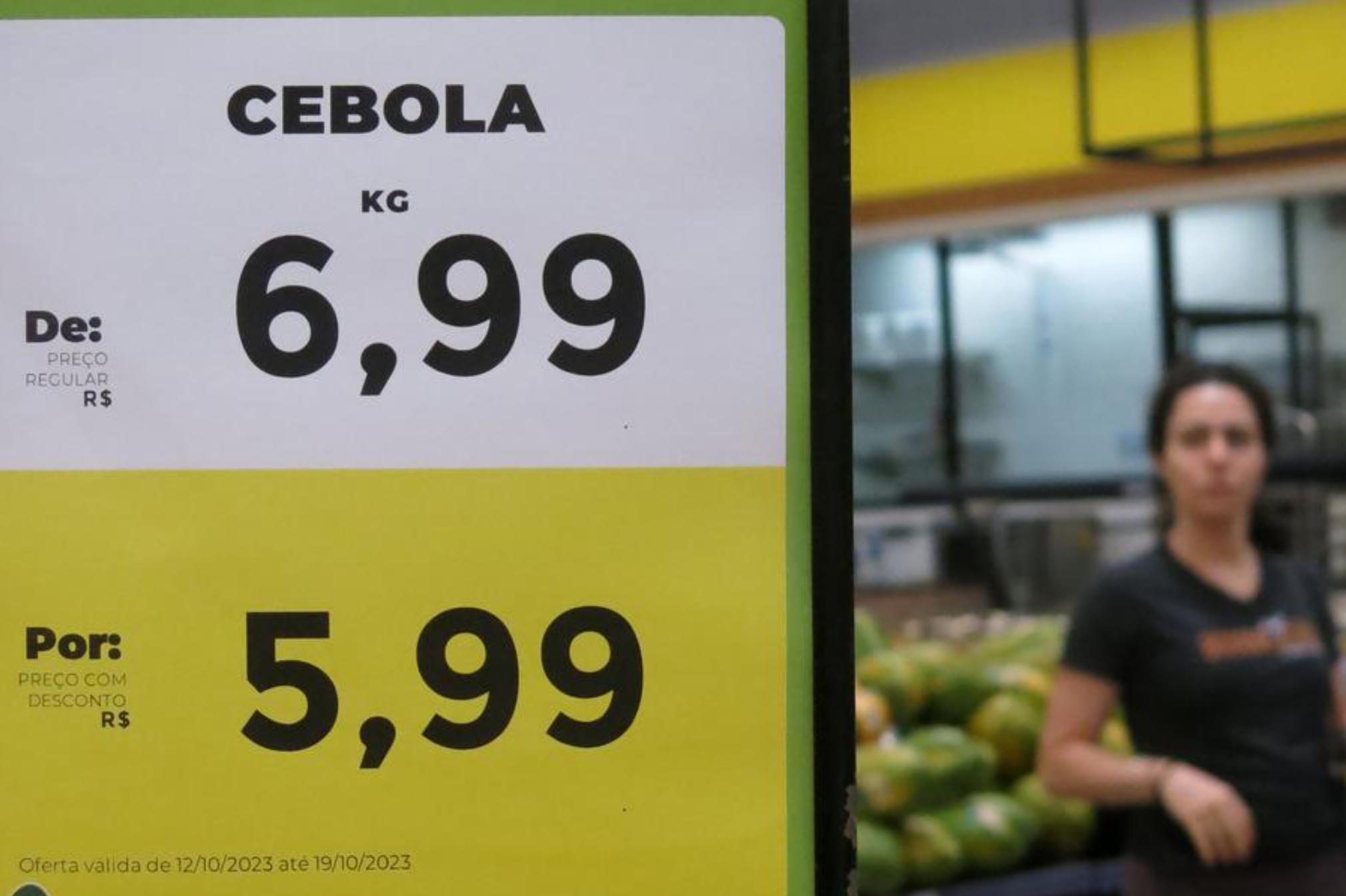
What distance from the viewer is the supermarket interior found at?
19.2 ft

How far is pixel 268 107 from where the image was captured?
2.93ft

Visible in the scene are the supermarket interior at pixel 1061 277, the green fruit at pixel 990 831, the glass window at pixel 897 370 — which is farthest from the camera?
the glass window at pixel 897 370

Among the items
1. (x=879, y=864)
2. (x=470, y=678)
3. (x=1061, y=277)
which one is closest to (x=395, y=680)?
(x=470, y=678)

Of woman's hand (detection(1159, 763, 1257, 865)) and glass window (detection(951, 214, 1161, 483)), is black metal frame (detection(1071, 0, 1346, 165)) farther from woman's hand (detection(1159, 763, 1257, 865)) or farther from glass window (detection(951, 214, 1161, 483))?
glass window (detection(951, 214, 1161, 483))

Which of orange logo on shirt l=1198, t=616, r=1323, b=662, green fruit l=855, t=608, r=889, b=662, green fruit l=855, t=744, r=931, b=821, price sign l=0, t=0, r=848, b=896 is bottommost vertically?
green fruit l=855, t=744, r=931, b=821

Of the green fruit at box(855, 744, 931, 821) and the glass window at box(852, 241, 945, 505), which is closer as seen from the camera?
the green fruit at box(855, 744, 931, 821)

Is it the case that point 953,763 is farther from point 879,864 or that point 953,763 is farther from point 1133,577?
point 1133,577

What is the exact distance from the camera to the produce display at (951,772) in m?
2.68

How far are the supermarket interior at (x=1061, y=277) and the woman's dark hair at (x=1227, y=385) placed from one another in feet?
4.37

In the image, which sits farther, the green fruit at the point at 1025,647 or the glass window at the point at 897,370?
the glass window at the point at 897,370

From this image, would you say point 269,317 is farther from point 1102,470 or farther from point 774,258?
point 1102,470

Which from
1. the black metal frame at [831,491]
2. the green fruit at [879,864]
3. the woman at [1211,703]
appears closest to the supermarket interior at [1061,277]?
the green fruit at [879,864]

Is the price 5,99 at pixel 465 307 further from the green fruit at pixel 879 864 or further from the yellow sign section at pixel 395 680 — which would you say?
the green fruit at pixel 879 864

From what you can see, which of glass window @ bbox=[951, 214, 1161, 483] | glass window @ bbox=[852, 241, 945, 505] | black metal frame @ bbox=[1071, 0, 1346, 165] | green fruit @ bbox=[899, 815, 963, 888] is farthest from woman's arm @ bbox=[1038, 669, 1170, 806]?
glass window @ bbox=[852, 241, 945, 505]
